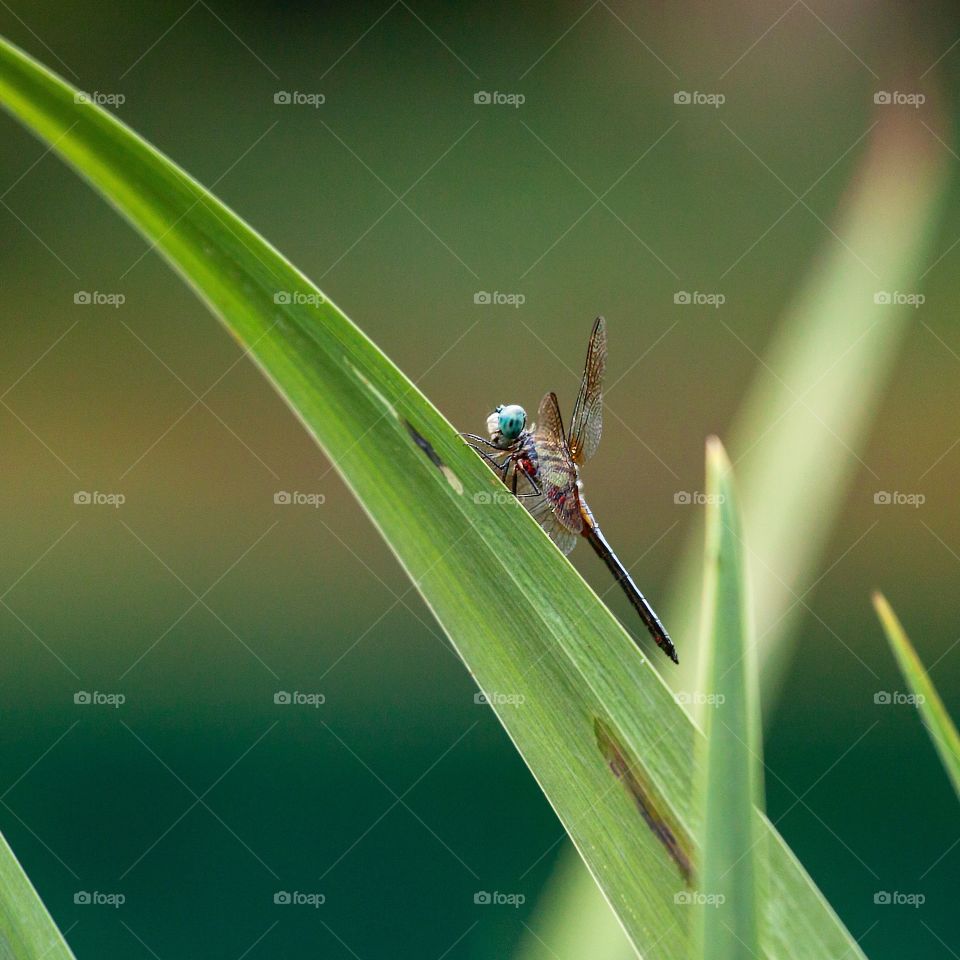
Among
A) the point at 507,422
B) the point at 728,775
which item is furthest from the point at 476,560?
the point at 507,422

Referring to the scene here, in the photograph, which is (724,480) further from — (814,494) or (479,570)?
(814,494)

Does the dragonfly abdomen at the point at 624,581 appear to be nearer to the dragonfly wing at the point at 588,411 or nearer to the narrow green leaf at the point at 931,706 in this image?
the dragonfly wing at the point at 588,411


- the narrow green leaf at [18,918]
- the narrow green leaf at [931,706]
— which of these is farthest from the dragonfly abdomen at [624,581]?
the narrow green leaf at [18,918]

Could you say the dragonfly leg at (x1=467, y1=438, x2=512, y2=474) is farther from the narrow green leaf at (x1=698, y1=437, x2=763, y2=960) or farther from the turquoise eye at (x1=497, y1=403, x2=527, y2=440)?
the narrow green leaf at (x1=698, y1=437, x2=763, y2=960)

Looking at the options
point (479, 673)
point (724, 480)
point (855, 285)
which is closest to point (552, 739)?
point (479, 673)

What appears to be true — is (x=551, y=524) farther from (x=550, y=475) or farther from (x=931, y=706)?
(x=931, y=706)

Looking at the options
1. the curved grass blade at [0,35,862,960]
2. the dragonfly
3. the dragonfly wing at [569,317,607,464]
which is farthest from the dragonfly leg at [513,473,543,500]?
the curved grass blade at [0,35,862,960]
